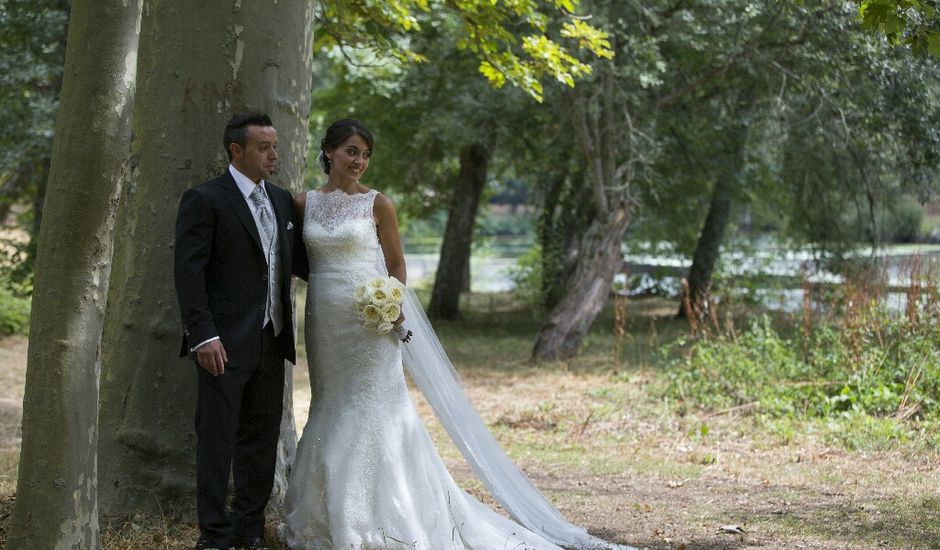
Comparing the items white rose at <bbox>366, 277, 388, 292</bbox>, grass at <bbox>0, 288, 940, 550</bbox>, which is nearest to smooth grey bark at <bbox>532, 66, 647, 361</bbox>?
grass at <bbox>0, 288, 940, 550</bbox>

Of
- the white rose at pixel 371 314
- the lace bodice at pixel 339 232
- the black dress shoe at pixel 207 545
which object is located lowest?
the black dress shoe at pixel 207 545

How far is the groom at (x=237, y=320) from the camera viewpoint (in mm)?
4832

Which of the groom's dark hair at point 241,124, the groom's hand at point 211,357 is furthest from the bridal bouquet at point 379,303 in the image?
the groom's dark hair at point 241,124

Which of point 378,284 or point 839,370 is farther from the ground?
point 378,284

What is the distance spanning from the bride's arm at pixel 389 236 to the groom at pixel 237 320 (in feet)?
1.67

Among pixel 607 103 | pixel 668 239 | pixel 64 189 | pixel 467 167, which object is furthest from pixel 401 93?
pixel 64 189

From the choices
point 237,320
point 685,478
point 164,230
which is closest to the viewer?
point 237,320

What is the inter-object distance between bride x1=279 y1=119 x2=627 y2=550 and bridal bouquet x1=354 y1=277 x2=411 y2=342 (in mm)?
69

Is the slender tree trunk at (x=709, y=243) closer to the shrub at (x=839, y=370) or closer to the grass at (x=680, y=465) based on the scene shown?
the grass at (x=680, y=465)

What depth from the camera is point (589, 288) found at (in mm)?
15172

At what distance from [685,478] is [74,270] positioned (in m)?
5.19

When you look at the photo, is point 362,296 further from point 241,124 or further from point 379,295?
point 241,124

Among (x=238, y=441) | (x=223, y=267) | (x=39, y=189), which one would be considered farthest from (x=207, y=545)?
(x=39, y=189)

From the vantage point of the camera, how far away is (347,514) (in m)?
5.16
